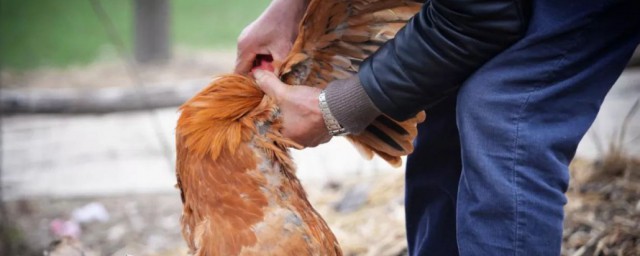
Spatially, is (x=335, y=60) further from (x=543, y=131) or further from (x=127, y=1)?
(x=127, y=1)

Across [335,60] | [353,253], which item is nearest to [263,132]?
[335,60]

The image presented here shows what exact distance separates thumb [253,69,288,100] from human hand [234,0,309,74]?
11cm

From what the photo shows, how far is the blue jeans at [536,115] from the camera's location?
5.64 ft

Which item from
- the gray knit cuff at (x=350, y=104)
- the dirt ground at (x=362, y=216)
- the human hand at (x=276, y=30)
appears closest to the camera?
the gray knit cuff at (x=350, y=104)

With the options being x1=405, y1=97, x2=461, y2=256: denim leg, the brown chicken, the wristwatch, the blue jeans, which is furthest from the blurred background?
the blue jeans

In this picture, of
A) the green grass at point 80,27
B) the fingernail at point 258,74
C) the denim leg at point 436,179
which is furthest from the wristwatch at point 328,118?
the green grass at point 80,27

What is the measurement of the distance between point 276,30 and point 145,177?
3754 mm

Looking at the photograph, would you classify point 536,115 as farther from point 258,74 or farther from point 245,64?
point 245,64

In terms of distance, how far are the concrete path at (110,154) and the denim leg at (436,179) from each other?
263cm

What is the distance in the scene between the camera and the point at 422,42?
1812mm

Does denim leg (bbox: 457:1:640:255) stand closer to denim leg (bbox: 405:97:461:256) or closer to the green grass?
denim leg (bbox: 405:97:461:256)

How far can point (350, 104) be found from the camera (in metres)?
1.97

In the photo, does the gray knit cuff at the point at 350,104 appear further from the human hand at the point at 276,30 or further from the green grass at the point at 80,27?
the green grass at the point at 80,27

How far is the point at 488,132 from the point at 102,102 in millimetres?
4004
